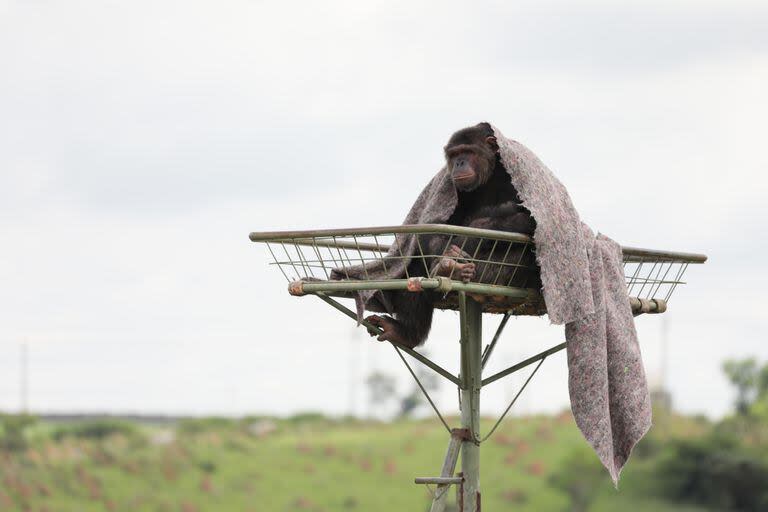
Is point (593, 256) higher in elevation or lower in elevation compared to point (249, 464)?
higher

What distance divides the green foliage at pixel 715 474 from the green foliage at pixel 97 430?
25.4 feet

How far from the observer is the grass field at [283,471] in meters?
16.6

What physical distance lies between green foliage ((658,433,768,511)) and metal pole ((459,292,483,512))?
41.6 ft

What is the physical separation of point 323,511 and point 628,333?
11626 mm

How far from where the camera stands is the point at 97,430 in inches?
719

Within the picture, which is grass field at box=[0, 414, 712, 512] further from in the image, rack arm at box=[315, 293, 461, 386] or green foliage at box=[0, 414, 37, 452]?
rack arm at box=[315, 293, 461, 386]

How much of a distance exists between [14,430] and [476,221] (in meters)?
13.6

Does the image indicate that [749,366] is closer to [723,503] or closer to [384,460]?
[723,503]

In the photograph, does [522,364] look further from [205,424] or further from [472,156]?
[205,424]

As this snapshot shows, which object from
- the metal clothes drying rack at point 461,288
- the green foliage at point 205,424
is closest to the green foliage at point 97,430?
the green foliage at point 205,424

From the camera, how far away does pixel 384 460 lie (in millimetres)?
17703

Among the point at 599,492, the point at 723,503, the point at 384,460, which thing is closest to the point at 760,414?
the point at 723,503

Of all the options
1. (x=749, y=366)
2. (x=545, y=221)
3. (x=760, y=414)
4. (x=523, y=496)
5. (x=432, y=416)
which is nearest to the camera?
(x=545, y=221)

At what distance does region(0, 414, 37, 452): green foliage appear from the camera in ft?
56.7
